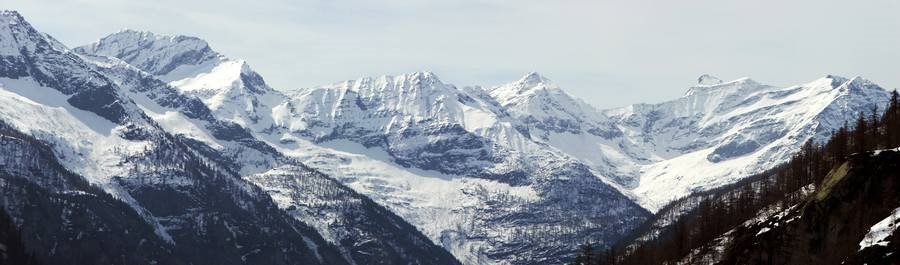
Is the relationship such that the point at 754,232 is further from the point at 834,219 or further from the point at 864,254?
the point at 864,254

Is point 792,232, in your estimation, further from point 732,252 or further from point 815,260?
point 732,252

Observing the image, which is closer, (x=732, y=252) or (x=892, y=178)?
(x=892, y=178)

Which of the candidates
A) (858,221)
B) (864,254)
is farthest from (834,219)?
(864,254)

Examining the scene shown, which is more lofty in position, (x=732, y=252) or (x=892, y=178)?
(x=892, y=178)

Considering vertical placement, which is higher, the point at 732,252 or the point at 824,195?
the point at 824,195

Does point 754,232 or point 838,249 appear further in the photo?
point 754,232

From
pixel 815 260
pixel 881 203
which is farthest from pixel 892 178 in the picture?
pixel 815 260

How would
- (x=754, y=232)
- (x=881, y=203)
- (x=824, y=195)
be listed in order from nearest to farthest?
1. (x=881, y=203)
2. (x=824, y=195)
3. (x=754, y=232)

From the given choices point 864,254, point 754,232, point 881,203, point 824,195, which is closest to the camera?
point 864,254
